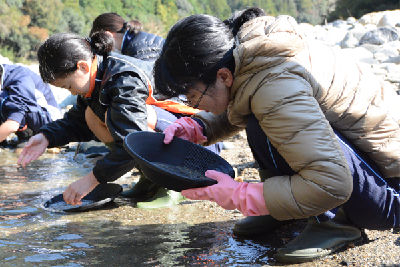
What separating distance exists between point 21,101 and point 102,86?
2296 millimetres

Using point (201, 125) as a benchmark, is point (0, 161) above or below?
below

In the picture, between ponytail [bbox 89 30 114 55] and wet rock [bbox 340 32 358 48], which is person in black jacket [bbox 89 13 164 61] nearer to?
ponytail [bbox 89 30 114 55]

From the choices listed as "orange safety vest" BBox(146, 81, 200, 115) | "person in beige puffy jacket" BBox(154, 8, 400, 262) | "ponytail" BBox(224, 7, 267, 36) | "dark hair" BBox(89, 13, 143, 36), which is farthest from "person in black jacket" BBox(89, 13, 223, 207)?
"person in beige puffy jacket" BBox(154, 8, 400, 262)

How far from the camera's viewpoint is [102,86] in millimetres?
2670

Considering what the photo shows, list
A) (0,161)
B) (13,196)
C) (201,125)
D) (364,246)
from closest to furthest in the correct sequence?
(364,246) < (201,125) < (13,196) < (0,161)

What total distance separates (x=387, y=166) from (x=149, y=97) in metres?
1.70

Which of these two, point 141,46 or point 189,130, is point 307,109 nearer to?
point 189,130

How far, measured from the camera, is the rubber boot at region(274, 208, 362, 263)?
5.79ft

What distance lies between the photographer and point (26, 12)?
75.3 feet

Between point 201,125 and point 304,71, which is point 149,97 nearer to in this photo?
point 201,125

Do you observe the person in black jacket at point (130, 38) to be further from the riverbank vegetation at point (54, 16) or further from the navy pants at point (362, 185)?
the riverbank vegetation at point (54, 16)

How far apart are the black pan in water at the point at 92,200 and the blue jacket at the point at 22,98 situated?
1.85 m

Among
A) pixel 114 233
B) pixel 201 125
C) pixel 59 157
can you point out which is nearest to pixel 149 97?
pixel 201 125

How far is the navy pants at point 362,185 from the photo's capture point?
1.72m
